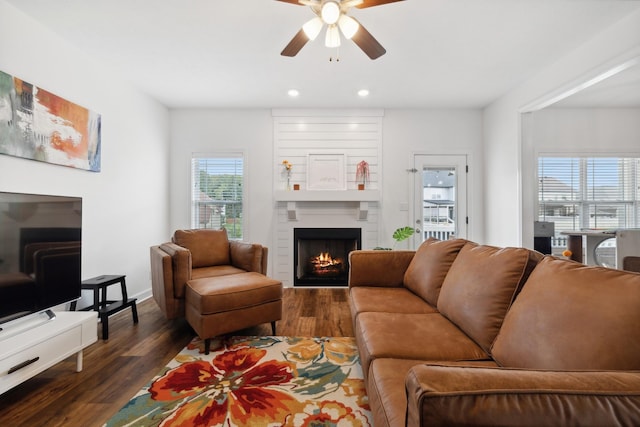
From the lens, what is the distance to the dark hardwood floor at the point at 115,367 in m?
1.55

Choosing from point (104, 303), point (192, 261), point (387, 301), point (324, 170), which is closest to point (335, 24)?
point (387, 301)

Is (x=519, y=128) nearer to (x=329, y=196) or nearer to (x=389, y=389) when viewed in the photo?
(x=329, y=196)

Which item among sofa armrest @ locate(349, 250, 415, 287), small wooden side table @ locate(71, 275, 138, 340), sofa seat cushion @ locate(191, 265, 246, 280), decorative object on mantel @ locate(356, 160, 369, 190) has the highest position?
decorative object on mantel @ locate(356, 160, 369, 190)

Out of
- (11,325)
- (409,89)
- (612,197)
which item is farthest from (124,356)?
(612,197)

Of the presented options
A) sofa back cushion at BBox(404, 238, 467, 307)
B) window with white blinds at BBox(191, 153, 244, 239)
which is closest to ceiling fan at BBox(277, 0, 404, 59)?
sofa back cushion at BBox(404, 238, 467, 307)

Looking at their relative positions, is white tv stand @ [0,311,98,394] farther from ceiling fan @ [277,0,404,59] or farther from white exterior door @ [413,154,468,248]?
white exterior door @ [413,154,468,248]

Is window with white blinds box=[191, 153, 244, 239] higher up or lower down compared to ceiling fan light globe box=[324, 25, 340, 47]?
lower down

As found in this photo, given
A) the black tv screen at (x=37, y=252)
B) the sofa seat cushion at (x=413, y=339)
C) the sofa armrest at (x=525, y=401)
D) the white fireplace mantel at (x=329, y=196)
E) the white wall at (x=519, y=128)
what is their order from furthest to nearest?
1. the white fireplace mantel at (x=329, y=196)
2. the white wall at (x=519, y=128)
3. the black tv screen at (x=37, y=252)
4. the sofa seat cushion at (x=413, y=339)
5. the sofa armrest at (x=525, y=401)

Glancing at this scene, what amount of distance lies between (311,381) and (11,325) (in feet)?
6.39

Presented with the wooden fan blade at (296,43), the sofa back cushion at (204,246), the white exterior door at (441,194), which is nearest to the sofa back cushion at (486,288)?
the wooden fan blade at (296,43)

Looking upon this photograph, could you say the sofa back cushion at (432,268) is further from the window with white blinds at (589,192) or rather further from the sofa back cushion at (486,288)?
the window with white blinds at (589,192)

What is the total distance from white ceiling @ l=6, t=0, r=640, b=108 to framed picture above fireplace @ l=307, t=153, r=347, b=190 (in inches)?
32.6

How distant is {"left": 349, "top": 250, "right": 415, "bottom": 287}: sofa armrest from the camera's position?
243 cm

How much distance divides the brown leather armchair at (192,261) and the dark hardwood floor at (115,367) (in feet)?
0.94
